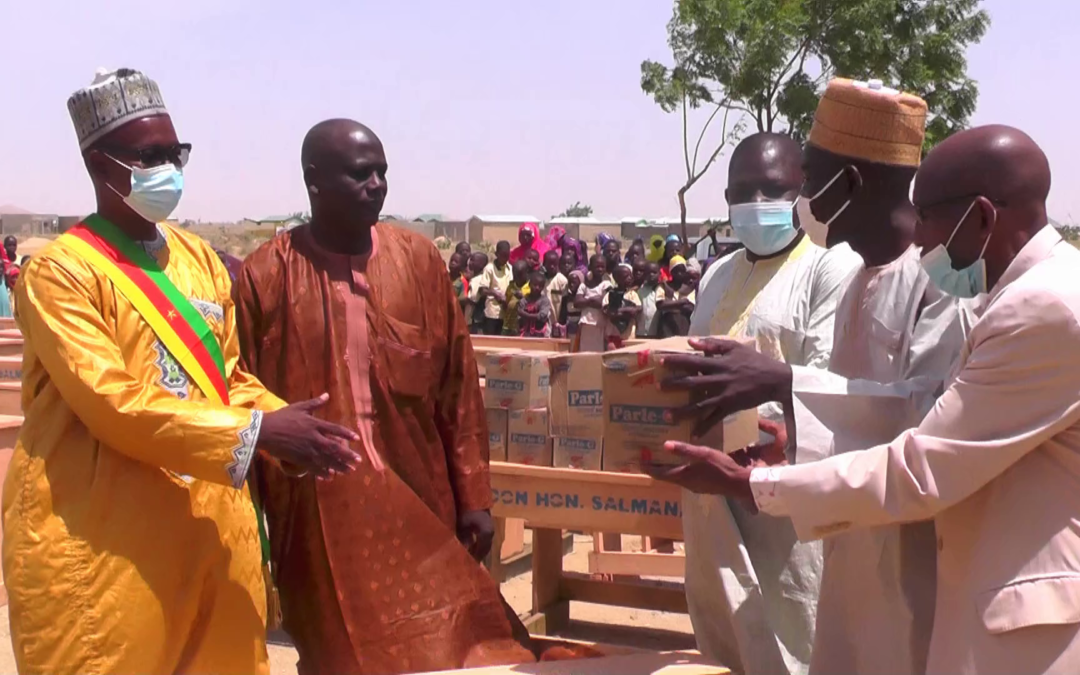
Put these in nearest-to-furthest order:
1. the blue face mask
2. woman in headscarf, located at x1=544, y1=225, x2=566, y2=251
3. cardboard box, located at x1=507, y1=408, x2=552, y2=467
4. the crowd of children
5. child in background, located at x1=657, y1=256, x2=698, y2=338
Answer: the blue face mask
cardboard box, located at x1=507, y1=408, x2=552, y2=467
child in background, located at x1=657, y1=256, x2=698, y2=338
the crowd of children
woman in headscarf, located at x1=544, y1=225, x2=566, y2=251

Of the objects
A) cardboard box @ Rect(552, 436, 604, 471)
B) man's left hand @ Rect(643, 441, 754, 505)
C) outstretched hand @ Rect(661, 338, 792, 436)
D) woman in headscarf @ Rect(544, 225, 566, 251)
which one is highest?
outstretched hand @ Rect(661, 338, 792, 436)

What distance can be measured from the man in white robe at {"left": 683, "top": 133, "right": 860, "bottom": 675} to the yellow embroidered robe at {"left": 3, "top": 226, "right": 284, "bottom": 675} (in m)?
1.70

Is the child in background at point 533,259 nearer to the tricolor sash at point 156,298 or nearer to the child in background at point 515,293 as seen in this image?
the child in background at point 515,293

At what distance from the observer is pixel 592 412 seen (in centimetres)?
367

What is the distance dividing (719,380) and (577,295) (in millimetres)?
8778

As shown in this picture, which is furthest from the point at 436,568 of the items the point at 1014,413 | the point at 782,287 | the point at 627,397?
the point at 1014,413

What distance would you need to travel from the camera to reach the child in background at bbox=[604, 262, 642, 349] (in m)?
11.2

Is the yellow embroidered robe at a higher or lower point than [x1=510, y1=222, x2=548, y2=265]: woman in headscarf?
higher

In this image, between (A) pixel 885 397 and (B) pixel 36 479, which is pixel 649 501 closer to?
(A) pixel 885 397

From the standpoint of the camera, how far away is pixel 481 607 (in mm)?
3646

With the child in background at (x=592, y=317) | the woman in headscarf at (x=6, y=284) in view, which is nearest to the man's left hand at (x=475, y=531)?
the child in background at (x=592, y=317)

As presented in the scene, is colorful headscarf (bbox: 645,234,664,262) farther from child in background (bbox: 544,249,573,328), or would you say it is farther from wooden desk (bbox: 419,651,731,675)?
wooden desk (bbox: 419,651,731,675)

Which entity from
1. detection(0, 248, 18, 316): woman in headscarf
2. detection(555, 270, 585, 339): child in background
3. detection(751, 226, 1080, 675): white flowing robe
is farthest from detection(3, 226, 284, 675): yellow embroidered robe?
detection(0, 248, 18, 316): woman in headscarf

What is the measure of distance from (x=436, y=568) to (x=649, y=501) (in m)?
0.93
